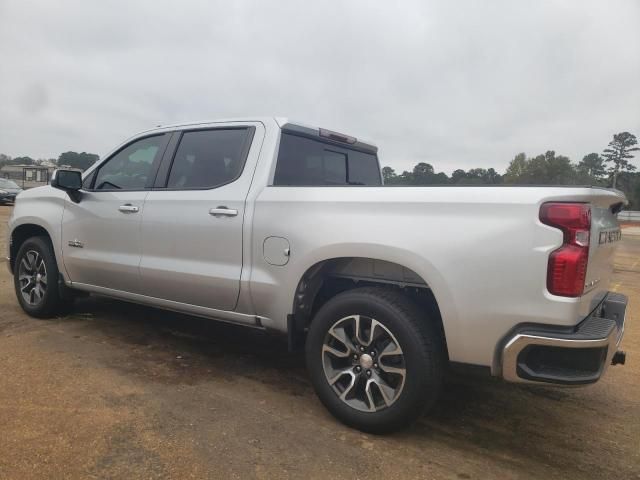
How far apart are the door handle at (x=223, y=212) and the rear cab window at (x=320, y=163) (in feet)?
1.13

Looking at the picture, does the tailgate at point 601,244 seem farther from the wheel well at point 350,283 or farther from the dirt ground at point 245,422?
the dirt ground at point 245,422

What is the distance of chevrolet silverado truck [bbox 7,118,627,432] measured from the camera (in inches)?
93.7

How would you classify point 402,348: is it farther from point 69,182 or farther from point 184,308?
point 69,182

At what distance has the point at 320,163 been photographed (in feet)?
13.0

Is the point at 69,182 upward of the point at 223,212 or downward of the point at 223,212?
upward

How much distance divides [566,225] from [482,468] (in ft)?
4.25

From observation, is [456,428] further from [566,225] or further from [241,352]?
[241,352]

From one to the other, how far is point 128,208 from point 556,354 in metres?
3.25

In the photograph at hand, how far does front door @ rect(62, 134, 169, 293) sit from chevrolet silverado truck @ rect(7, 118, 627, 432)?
14mm

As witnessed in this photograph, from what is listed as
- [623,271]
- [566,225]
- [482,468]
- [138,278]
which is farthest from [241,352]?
[623,271]

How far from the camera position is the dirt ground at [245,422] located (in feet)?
8.20

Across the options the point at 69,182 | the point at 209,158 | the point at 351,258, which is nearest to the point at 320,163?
the point at 209,158

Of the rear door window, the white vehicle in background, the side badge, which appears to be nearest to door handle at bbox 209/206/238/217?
the rear door window

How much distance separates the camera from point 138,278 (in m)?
4.01
